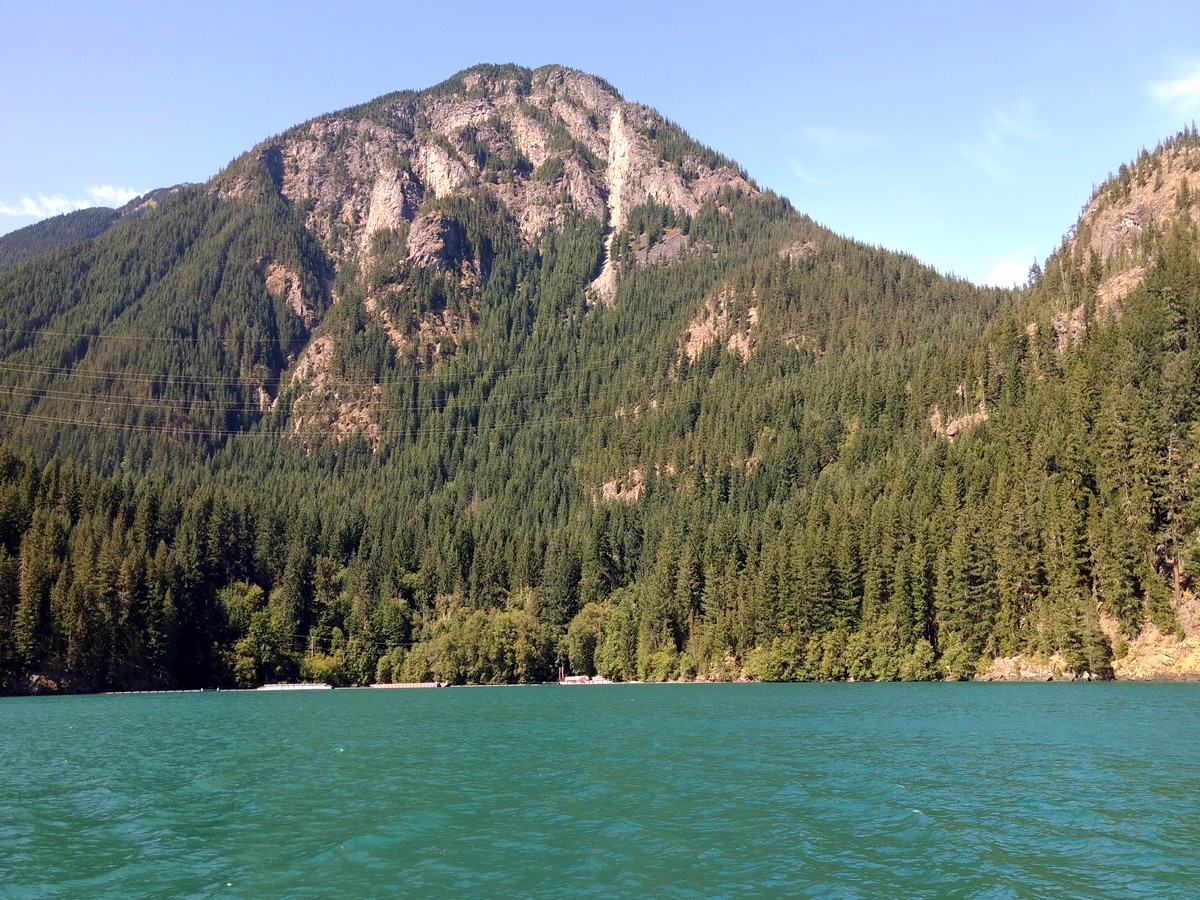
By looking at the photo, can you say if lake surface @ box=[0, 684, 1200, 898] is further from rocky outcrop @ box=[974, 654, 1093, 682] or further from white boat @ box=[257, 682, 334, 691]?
white boat @ box=[257, 682, 334, 691]

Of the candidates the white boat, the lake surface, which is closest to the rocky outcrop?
the lake surface

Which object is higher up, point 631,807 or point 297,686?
point 631,807

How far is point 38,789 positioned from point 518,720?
39.0 m

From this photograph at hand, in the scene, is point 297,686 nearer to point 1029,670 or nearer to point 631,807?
point 1029,670

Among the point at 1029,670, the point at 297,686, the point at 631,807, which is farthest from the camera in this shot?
the point at 297,686

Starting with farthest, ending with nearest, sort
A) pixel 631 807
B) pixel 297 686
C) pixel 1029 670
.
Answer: pixel 297 686, pixel 1029 670, pixel 631 807

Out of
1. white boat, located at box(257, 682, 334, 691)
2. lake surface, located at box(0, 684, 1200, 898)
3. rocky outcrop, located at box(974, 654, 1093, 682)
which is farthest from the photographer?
white boat, located at box(257, 682, 334, 691)

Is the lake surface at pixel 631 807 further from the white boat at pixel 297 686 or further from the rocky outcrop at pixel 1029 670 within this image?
the white boat at pixel 297 686

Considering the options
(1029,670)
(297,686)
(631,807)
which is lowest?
(297,686)

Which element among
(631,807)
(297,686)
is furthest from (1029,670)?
(297,686)

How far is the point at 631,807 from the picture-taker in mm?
34500

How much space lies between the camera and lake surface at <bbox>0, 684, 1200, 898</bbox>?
2512cm

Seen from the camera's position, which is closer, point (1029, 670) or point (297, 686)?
point (1029, 670)

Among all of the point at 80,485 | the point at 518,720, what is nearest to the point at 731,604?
the point at 518,720
